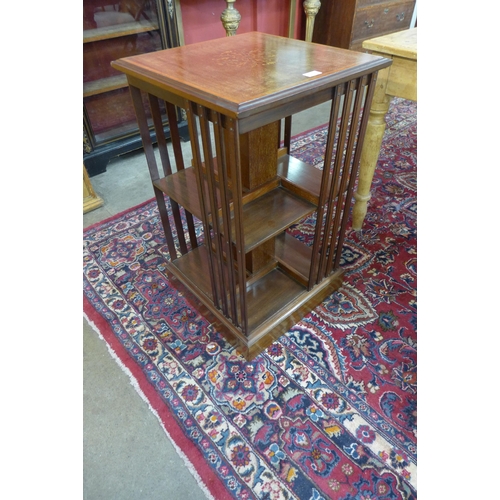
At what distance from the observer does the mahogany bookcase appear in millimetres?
786

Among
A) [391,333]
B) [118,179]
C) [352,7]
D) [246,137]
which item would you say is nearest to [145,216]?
[118,179]

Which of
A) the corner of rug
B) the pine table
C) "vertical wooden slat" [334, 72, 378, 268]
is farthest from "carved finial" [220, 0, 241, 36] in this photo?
the corner of rug

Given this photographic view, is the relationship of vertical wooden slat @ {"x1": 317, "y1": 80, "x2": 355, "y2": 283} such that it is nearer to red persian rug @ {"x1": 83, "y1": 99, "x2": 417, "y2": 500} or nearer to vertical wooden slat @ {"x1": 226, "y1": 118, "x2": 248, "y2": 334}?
red persian rug @ {"x1": 83, "y1": 99, "x2": 417, "y2": 500}

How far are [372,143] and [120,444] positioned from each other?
4.67 feet

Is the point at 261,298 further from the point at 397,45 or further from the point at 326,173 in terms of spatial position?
the point at 397,45

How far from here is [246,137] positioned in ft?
3.29

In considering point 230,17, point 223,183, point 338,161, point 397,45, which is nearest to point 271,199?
point 338,161

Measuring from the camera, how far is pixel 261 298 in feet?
4.24

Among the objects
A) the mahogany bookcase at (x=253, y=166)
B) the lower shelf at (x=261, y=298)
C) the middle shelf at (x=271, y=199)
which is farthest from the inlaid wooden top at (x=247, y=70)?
the lower shelf at (x=261, y=298)

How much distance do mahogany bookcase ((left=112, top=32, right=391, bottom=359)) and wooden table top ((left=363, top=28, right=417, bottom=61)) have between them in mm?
340

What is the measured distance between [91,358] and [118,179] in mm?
1256

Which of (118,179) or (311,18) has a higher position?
(311,18)

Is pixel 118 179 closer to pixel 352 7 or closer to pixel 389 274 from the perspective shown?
pixel 389 274

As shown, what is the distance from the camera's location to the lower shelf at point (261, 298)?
3.92ft
